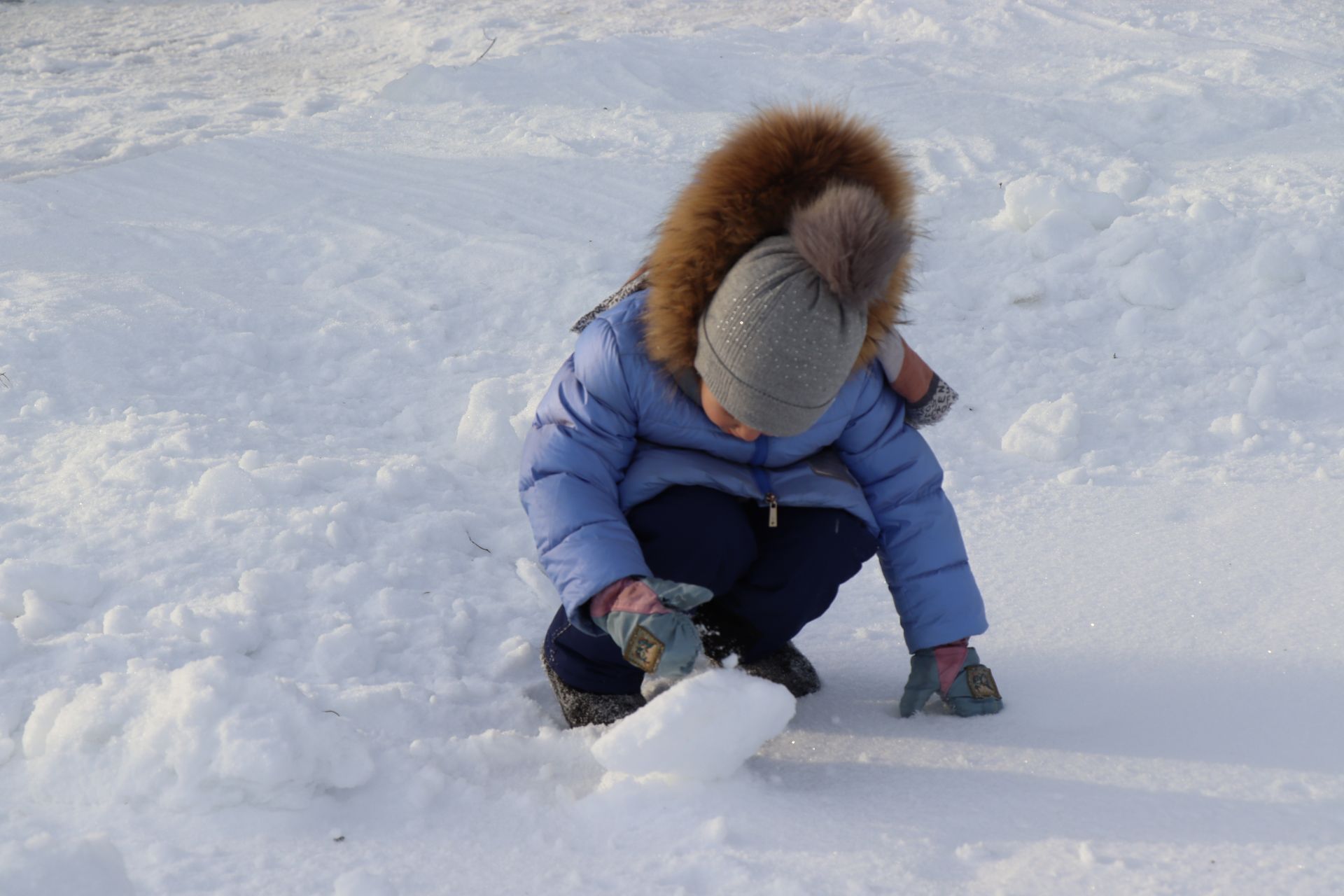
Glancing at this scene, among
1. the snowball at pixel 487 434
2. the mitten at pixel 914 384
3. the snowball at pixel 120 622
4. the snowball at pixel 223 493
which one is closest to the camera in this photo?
the mitten at pixel 914 384

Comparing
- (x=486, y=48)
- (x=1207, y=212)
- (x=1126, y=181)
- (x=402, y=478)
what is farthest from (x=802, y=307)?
(x=486, y=48)

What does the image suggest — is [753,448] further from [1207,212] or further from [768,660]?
[1207,212]

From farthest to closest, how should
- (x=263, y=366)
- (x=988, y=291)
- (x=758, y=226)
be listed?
(x=988, y=291) → (x=263, y=366) → (x=758, y=226)

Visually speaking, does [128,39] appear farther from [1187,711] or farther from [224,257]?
[1187,711]

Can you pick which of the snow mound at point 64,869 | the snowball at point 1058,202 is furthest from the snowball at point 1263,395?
the snow mound at point 64,869

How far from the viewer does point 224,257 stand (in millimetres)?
3730

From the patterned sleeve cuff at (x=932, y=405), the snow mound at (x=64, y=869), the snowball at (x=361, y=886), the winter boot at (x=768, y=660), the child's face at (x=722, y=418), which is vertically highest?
the child's face at (x=722, y=418)

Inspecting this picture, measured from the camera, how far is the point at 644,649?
66.6 inches

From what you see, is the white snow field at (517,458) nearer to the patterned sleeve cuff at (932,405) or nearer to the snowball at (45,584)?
the snowball at (45,584)

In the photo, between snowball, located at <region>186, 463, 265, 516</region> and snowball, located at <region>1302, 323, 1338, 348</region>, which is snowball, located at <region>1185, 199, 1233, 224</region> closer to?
snowball, located at <region>1302, 323, 1338, 348</region>

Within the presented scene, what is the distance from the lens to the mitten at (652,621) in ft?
5.54

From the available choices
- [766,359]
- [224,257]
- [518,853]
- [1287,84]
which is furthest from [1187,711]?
[1287,84]

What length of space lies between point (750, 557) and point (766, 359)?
1.44 ft

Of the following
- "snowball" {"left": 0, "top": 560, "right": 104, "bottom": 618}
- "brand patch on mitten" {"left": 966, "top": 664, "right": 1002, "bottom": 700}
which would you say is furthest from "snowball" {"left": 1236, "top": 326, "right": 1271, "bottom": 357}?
"snowball" {"left": 0, "top": 560, "right": 104, "bottom": 618}
